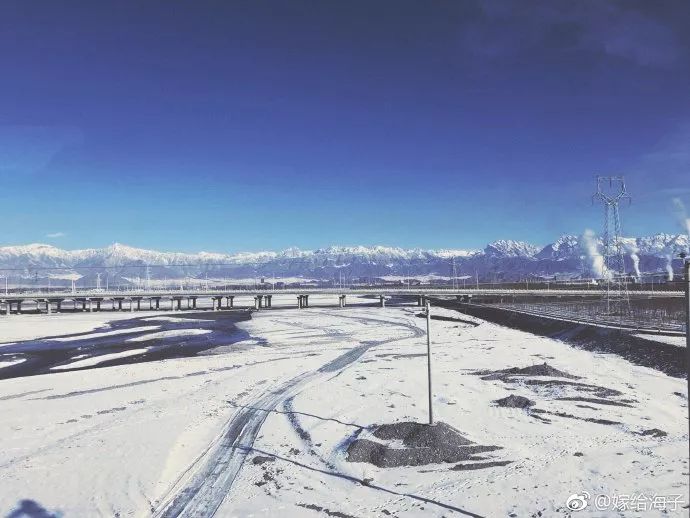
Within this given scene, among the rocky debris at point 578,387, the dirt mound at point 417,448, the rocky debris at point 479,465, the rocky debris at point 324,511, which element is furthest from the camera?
the rocky debris at point 578,387

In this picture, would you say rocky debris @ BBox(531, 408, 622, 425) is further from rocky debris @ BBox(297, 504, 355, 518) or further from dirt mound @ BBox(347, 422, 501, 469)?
rocky debris @ BBox(297, 504, 355, 518)

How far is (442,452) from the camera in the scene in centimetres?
1795

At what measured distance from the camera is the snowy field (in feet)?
48.0

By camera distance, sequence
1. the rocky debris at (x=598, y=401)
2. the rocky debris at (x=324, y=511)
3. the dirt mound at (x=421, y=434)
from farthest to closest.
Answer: the rocky debris at (x=598, y=401)
the dirt mound at (x=421, y=434)
the rocky debris at (x=324, y=511)

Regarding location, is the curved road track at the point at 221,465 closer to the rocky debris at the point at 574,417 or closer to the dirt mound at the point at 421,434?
the dirt mound at the point at 421,434

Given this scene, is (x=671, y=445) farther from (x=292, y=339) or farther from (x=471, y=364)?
(x=292, y=339)

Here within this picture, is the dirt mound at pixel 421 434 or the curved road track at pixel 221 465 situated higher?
the dirt mound at pixel 421 434

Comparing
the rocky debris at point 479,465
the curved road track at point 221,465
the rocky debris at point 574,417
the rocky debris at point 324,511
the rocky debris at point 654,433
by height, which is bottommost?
the rocky debris at point 324,511

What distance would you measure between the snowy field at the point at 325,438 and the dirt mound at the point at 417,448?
33 centimetres

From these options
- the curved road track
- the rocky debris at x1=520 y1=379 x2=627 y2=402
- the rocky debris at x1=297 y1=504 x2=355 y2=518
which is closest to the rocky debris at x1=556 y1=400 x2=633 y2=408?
the rocky debris at x1=520 y1=379 x2=627 y2=402

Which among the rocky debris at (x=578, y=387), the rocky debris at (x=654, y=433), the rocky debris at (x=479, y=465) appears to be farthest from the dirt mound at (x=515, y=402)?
the rocky debris at (x=479, y=465)

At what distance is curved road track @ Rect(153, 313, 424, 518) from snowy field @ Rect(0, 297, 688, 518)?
0.26ft

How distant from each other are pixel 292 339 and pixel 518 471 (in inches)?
1760

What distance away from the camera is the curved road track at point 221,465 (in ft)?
47.8
